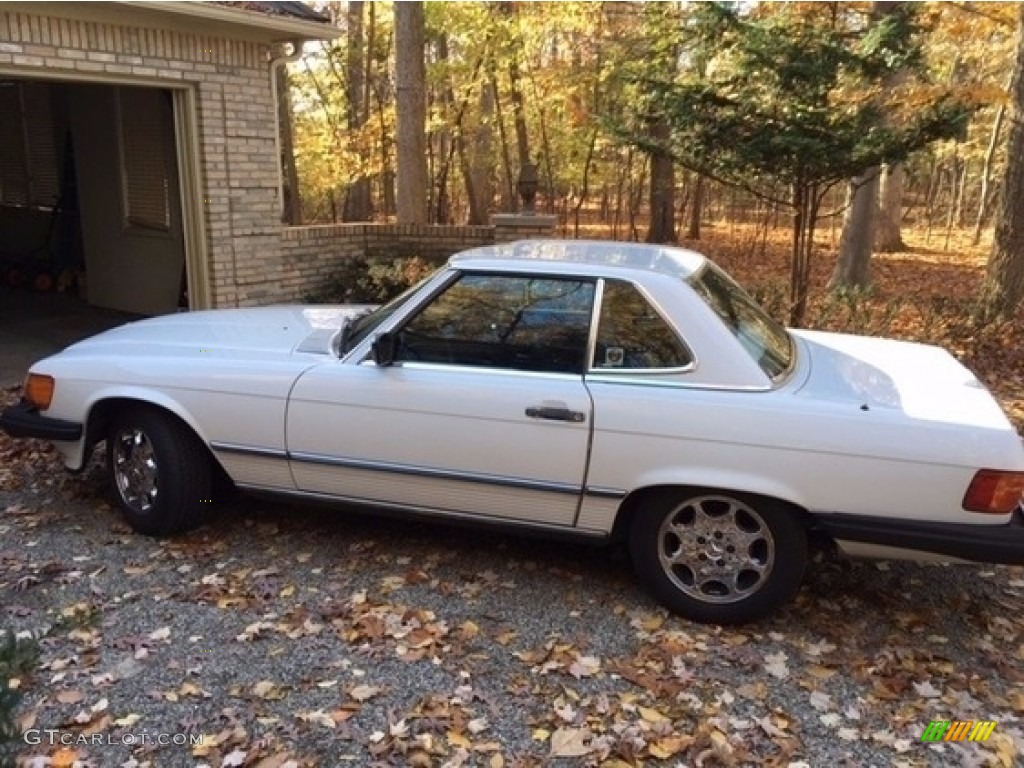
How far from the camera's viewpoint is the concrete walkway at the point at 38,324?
8.12 metres

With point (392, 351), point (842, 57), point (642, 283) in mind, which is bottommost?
point (392, 351)

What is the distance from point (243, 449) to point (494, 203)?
24.9 meters

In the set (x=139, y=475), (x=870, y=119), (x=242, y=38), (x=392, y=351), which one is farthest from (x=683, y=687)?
(x=242, y=38)

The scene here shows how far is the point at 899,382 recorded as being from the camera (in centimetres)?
384

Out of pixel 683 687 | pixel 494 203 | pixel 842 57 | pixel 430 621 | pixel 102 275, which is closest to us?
pixel 683 687

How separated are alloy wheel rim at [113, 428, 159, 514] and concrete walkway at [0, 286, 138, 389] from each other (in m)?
3.48

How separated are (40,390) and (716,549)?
356 centimetres

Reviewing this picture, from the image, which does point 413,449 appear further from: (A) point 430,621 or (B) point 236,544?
(B) point 236,544

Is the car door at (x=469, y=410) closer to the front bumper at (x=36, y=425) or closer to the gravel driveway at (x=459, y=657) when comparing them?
the gravel driveway at (x=459, y=657)

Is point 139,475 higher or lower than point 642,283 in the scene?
lower

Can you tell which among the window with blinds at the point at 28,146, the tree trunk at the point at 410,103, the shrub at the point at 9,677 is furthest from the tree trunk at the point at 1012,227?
the window with blinds at the point at 28,146

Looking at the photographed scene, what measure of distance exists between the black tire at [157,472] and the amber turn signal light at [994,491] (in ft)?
11.6

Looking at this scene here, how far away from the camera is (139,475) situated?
4461mm

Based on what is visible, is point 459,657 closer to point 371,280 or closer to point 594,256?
point 594,256
